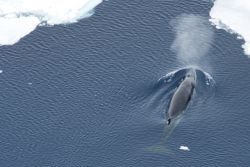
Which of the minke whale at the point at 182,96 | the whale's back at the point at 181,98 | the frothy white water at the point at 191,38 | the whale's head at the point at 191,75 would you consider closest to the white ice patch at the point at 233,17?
the frothy white water at the point at 191,38

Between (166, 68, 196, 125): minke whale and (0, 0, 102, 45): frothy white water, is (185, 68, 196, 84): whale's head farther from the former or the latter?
(0, 0, 102, 45): frothy white water

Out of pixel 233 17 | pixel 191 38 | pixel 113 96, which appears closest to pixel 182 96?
pixel 113 96

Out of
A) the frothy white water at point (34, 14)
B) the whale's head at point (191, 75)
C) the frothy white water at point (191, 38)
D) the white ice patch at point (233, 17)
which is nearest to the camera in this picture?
the whale's head at point (191, 75)

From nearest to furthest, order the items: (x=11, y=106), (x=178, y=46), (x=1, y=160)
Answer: (x=1, y=160)
(x=11, y=106)
(x=178, y=46)

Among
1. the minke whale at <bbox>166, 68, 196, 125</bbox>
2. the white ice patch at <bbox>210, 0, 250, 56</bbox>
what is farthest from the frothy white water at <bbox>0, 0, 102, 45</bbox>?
the minke whale at <bbox>166, 68, 196, 125</bbox>

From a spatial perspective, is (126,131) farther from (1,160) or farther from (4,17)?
(4,17)

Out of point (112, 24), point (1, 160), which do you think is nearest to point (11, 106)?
point (1, 160)

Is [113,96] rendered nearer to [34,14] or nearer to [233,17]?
[34,14]

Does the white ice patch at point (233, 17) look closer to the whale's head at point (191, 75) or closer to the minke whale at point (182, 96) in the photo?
the whale's head at point (191, 75)
